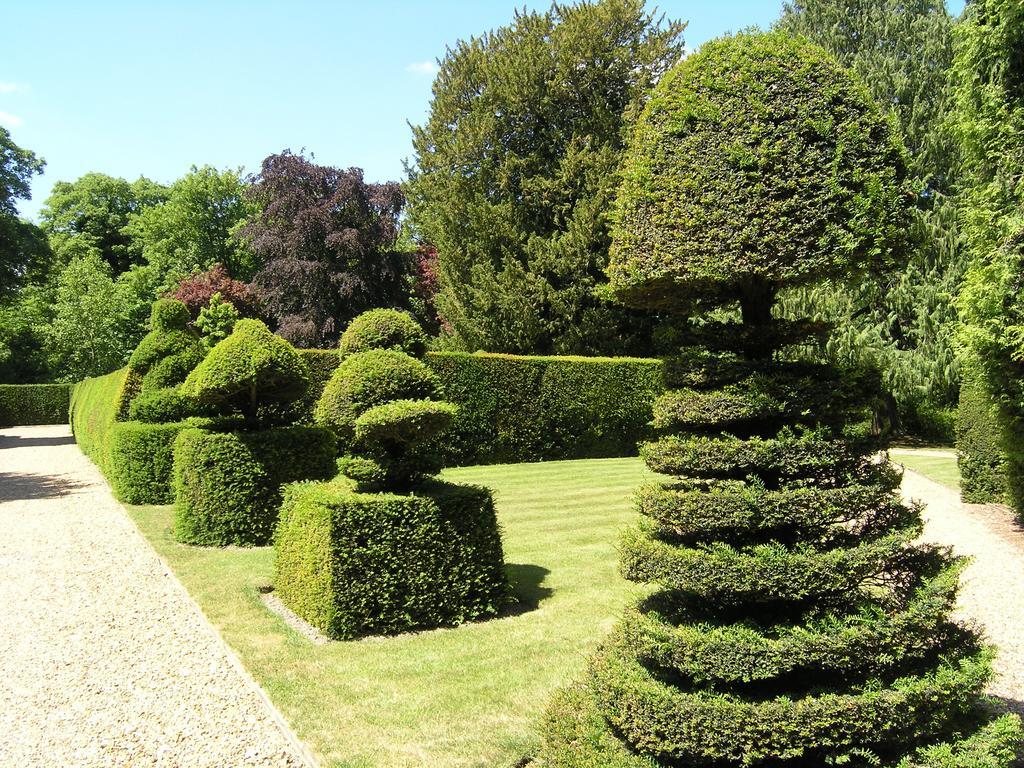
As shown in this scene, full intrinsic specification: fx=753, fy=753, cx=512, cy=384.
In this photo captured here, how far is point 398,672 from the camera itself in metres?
6.09

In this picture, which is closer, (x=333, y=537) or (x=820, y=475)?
(x=820, y=475)

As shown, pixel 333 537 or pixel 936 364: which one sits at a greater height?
pixel 936 364

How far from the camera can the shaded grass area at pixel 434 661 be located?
15.9ft

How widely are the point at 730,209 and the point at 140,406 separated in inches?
547

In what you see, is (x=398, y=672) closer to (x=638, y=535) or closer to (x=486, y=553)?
(x=486, y=553)

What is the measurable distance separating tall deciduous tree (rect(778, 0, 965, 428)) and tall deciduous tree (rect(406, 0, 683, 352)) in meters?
6.19

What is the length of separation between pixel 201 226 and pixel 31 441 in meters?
17.4

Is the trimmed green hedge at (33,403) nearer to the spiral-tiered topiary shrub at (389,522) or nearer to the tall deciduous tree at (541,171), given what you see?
the tall deciduous tree at (541,171)

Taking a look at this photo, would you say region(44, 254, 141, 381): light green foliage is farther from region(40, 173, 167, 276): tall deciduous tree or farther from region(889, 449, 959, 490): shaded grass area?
region(889, 449, 959, 490): shaded grass area

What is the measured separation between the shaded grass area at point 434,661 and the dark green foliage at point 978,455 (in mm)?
7044

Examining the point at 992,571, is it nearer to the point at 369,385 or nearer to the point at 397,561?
the point at 397,561

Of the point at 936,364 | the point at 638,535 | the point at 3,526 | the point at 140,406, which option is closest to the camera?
the point at 638,535

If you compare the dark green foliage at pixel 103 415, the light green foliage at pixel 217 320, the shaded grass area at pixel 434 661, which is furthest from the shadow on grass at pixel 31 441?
the shaded grass area at pixel 434 661

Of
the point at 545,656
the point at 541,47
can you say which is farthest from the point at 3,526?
the point at 541,47
